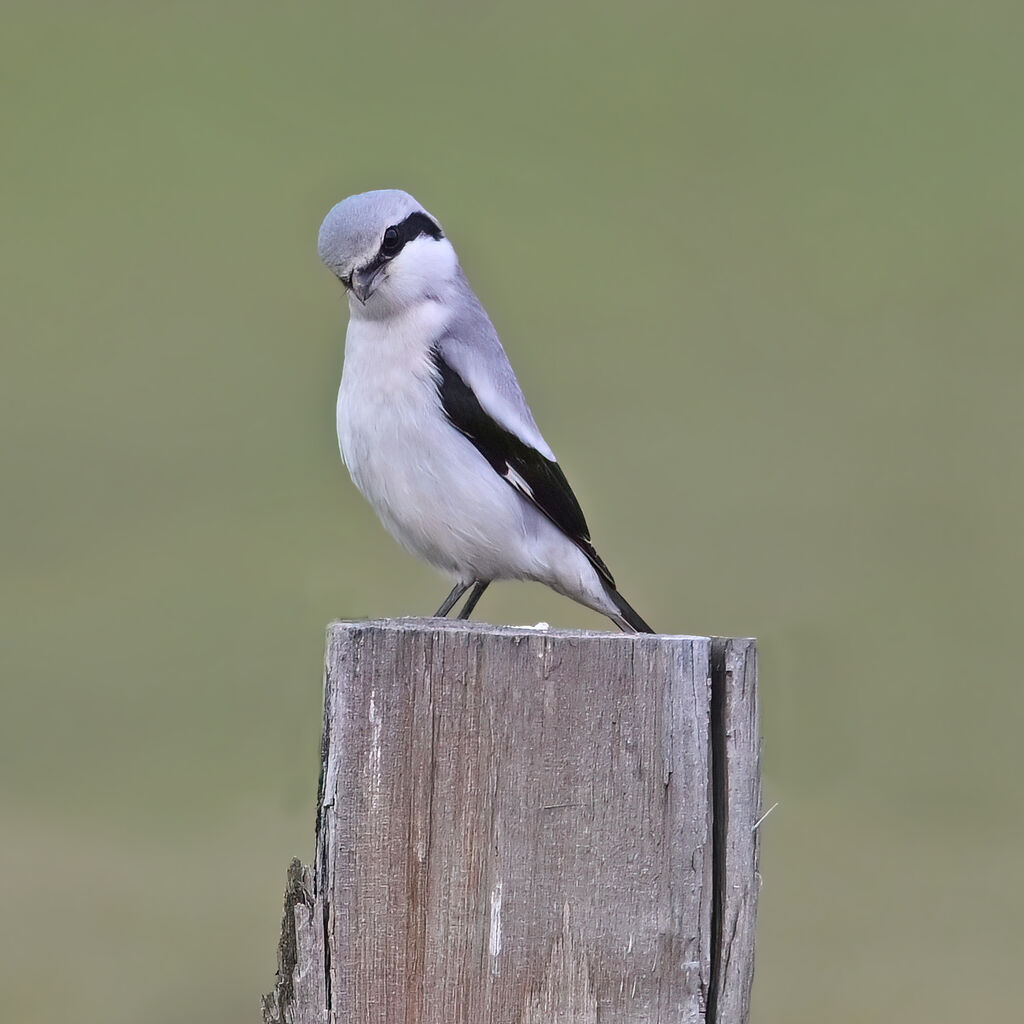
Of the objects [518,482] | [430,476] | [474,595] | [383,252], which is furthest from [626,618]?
[383,252]

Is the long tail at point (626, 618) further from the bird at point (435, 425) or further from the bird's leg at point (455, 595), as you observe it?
the bird's leg at point (455, 595)

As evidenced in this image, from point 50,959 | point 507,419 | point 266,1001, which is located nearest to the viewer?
point 266,1001

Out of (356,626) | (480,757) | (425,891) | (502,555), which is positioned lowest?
(425,891)

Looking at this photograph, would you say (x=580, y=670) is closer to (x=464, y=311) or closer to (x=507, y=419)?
(x=507, y=419)

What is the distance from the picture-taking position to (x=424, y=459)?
3.75 metres

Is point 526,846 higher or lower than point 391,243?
lower

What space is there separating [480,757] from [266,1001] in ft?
1.78

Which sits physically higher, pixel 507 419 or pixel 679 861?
pixel 507 419

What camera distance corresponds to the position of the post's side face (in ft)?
7.11

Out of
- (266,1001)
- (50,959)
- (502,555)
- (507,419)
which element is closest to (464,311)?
(507,419)

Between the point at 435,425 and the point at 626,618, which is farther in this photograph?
the point at 626,618

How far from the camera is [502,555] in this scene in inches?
151

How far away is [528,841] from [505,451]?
1.73 metres

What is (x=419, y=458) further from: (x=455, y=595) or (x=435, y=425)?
(x=455, y=595)
